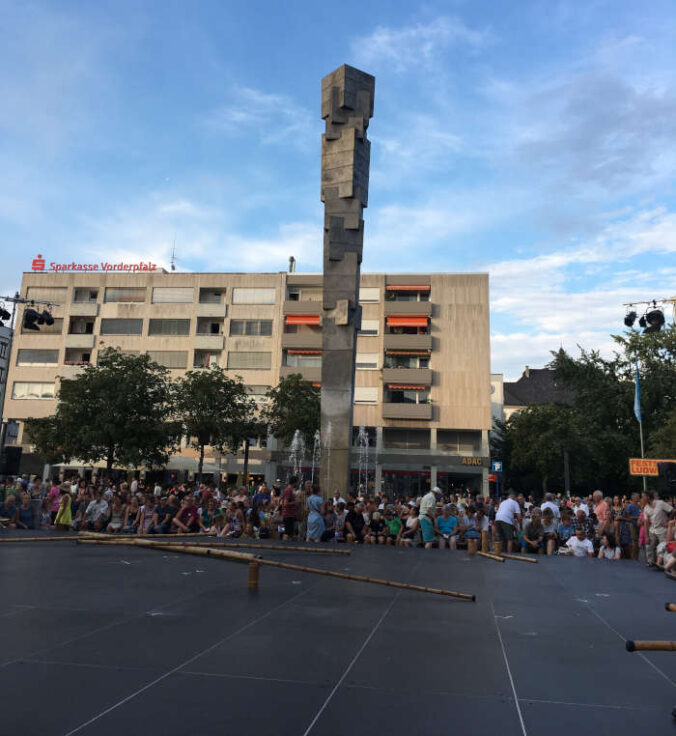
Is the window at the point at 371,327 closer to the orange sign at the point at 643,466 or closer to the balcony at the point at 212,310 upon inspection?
the balcony at the point at 212,310

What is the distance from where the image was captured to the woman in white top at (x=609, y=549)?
15.1 metres

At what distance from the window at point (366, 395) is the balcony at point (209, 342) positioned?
41.9 ft

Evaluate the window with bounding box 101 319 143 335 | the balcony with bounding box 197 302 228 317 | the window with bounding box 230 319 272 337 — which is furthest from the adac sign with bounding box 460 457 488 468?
the window with bounding box 101 319 143 335

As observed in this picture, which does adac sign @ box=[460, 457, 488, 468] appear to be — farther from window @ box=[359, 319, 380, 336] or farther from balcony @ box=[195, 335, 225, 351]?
balcony @ box=[195, 335, 225, 351]

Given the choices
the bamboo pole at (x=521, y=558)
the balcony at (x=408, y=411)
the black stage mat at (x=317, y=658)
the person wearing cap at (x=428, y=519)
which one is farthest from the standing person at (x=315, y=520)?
the balcony at (x=408, y=411)

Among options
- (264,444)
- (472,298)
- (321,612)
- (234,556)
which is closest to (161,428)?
(264,444)

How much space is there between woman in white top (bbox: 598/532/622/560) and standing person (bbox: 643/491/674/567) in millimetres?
1484

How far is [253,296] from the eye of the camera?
59688 mm

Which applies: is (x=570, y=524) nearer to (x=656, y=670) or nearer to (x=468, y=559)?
(x=468, y=559)

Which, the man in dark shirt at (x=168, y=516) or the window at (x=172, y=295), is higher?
the window at (x=172, y=295)

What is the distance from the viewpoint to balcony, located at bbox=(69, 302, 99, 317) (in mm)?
59969

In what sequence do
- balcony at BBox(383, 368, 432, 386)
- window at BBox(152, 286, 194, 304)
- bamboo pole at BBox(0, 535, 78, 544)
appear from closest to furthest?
1. bamboo pole at BBox(0, 535, 78, 544)
2. balcony at BBox(383, 368, 432, 386)
3. window at BBox(152, 286, 194, 304)

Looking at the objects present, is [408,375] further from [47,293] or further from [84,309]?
[47,293]

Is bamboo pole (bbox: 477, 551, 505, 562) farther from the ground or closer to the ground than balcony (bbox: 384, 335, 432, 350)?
closer to the ground
